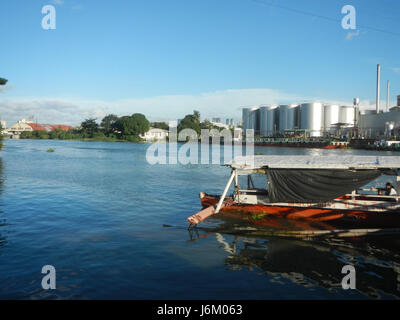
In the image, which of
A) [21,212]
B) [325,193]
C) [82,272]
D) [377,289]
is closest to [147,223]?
[82,272]

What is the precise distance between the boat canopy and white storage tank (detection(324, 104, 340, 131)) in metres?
101

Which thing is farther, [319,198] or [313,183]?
[319,198]

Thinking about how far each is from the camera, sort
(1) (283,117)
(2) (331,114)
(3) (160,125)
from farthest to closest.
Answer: (3) (160,125) → (1) (283,117) → (2) (331,114)

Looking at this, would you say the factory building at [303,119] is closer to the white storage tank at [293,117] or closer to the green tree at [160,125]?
the white storage tank at [293,117]

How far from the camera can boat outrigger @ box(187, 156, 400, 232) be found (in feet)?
39.9

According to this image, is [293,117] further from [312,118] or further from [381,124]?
[381,124]

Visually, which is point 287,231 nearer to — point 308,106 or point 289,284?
point 289,284

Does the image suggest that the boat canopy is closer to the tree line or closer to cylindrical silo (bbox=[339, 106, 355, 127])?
cylindrical silo (bbox=[339, 106, 355, 127])

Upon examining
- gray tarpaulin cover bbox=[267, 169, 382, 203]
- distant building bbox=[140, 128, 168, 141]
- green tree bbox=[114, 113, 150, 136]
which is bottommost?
gray tarpaulin cover bbox=[267, 169, 382, 203]

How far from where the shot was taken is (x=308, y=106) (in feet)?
352

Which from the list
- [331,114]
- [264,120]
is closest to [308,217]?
[331,114]

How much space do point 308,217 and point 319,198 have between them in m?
0.91

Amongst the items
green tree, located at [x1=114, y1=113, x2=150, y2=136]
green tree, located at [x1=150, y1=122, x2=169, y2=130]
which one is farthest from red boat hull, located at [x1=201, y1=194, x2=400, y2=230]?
green tree, located at [x1=150, y1=122, x2=169, y2=130]

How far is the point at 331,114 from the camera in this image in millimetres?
107062
